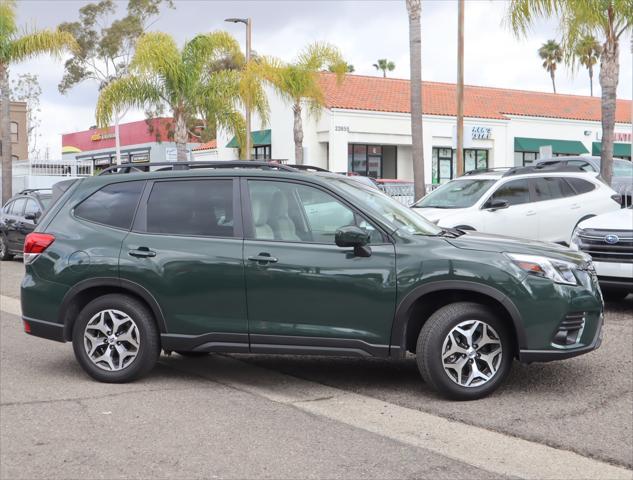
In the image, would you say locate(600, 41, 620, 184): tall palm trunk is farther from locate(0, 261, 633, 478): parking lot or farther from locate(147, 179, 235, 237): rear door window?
locate(147, 179, 235, 237): rear door window

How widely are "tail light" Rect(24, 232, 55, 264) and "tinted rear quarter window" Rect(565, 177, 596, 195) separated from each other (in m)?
9.83

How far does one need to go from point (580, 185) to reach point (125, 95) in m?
17.8

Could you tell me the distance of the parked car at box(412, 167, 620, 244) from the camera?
548 inches

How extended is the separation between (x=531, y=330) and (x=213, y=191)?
111 inches

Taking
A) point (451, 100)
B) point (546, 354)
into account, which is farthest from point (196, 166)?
point (451, 100)

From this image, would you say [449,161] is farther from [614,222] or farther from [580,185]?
[614,222]

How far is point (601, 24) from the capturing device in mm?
17219

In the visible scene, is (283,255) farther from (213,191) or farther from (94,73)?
(94,73)

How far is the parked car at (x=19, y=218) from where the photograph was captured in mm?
18508

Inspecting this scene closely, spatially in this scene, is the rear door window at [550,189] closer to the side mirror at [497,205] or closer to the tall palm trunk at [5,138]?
the side mirror at [497,205]

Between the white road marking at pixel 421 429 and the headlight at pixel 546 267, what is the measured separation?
134cm

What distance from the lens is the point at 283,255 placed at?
666 cm

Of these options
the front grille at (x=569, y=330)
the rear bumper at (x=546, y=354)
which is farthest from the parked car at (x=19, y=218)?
the front grille at (x=569, y=330)

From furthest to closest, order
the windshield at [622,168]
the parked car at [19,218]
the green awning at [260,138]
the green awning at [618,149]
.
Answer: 1. the green awning at [618,149]
2. the green awning at [260,138]
3. the windshield at [622,168]
4. the parked car at [19,218]
